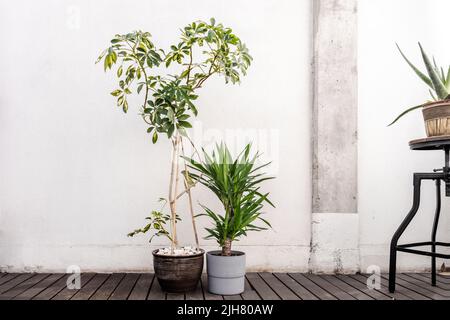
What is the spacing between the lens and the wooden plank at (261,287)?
92.2 inches

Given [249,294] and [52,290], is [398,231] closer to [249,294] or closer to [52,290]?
[249,294]

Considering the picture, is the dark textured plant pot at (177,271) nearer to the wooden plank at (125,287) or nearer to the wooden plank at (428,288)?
the wooden plank at (125,287)

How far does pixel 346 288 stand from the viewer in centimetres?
256

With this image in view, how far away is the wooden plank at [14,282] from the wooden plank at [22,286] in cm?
3

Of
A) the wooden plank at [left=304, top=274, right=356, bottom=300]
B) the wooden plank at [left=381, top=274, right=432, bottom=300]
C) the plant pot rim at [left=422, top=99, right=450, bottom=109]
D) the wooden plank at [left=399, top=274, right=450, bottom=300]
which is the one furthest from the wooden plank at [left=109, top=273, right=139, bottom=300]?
the plant pot rim at [left=422, top=99, right=450, bottom=109]

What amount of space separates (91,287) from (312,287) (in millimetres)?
1387

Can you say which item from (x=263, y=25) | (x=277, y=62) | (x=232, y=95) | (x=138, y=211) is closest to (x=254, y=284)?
(x=138, y=211)

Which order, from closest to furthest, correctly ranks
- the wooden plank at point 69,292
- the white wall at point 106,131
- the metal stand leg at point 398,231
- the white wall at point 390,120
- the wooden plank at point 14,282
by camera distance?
1. the wooden plank at point 69,292
2. the metal stand leg at point 398,231
3. the wooden plank at point 14,282
4. the white wall at point 106,131
5. the white wall at point 390,120

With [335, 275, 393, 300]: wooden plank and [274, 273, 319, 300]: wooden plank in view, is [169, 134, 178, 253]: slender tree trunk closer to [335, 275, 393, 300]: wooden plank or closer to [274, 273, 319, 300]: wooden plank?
[274, 273, 319, 300]: wooden plank

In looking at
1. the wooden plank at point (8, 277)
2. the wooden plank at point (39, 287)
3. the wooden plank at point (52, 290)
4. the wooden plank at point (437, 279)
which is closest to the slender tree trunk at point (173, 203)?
the wooden plank at point (52, 290)

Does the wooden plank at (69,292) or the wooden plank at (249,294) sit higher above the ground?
the wooden plank at (249,294)

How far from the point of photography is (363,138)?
315 centimetres

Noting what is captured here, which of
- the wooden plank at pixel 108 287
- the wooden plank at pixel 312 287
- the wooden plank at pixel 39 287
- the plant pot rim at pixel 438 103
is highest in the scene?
the plant pot rim at pixel 438 103
